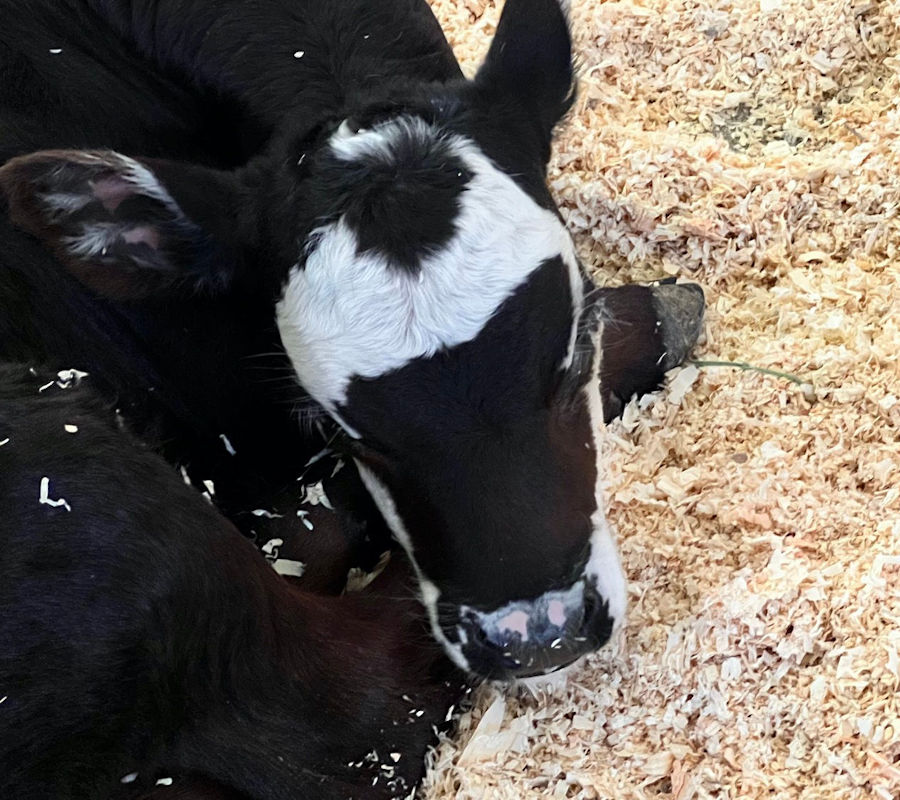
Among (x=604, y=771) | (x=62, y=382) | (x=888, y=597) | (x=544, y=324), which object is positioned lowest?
(x=604, y=771)

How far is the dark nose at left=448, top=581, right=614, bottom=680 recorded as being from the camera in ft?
5.48

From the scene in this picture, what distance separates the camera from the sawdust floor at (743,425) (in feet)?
6.12

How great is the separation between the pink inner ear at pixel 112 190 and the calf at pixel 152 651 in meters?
0.35

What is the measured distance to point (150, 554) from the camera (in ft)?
5.54

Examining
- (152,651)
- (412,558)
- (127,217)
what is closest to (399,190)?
(127,217)

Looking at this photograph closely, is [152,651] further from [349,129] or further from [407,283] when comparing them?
[349,129]

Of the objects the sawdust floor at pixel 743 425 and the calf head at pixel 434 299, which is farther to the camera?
the sawdust floor at pixel 743 425

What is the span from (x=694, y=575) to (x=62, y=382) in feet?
4.02

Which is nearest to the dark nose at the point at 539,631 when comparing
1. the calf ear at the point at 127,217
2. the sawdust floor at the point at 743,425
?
the sawdust floor at the point at 743,425

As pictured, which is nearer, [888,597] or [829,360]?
[888,597]

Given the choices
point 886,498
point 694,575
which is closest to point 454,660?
point 694,575

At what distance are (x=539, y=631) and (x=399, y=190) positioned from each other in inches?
28.4

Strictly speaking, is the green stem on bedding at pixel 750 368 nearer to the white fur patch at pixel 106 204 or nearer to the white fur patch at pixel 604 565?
the white fur patch at pixel 604 565

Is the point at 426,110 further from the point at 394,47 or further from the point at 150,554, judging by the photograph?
the point at 150,554
